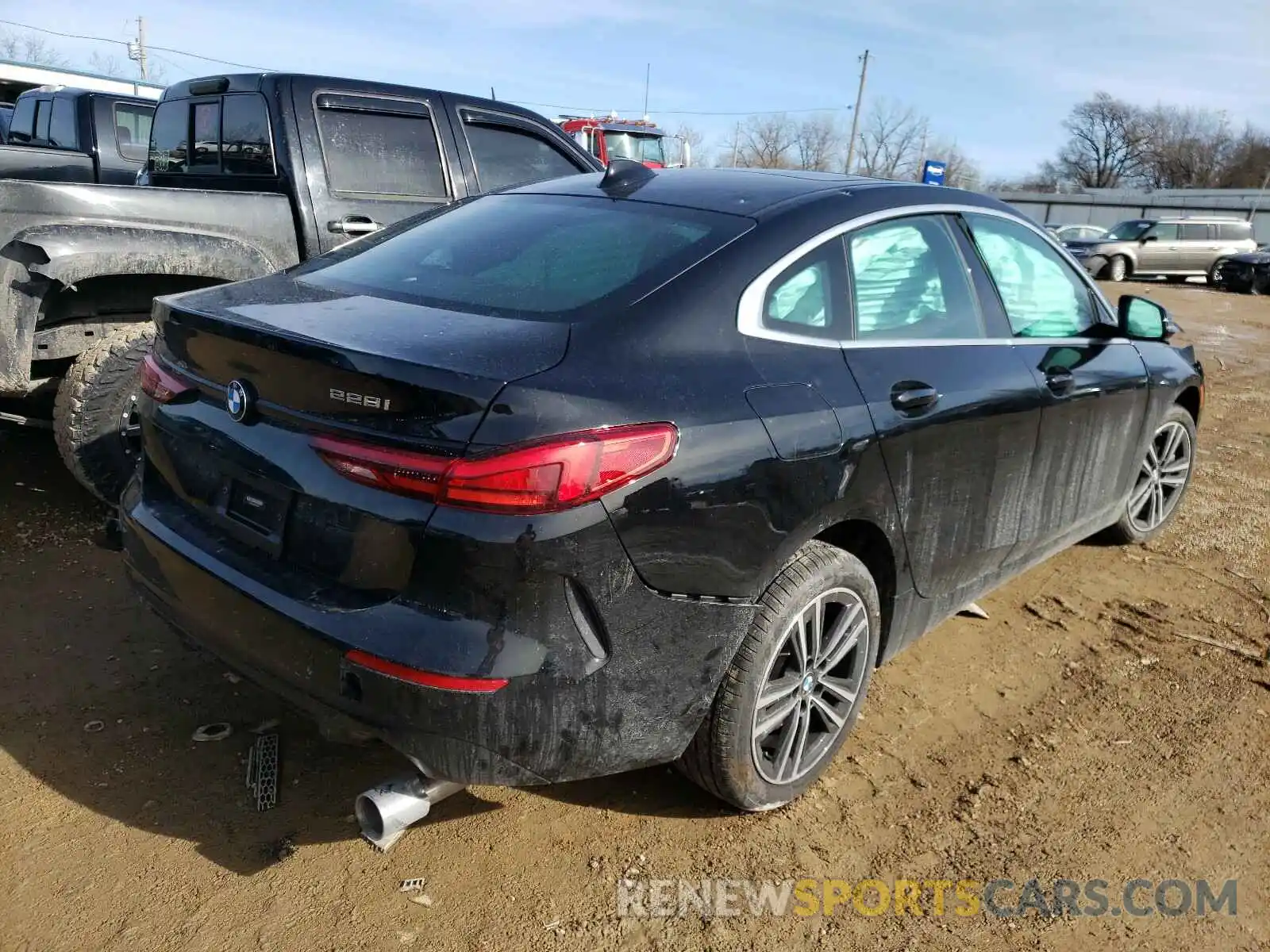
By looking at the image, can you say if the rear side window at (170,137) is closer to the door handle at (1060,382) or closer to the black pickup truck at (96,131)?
the black pickup truck at (96,131)

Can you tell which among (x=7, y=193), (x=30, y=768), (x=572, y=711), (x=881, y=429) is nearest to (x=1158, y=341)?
(x=881, y=429)

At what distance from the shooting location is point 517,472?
1981 mm

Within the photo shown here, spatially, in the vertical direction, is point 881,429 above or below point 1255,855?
above

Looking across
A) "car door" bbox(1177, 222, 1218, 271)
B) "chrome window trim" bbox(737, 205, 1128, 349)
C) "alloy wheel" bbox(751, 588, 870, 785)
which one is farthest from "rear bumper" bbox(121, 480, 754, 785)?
"car door" bbox(1177, 222, 1218, 271)

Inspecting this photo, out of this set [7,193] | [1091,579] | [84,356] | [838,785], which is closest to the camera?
[838,785]

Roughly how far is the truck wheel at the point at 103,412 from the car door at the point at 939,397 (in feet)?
10.2

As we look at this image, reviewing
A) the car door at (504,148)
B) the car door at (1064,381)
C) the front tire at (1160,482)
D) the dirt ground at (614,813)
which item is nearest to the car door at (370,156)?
the car door at (504,148)

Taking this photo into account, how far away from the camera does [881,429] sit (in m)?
2.67

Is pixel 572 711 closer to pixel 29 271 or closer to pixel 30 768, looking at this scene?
pixel 30 768

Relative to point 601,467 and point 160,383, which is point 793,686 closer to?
point 601,467

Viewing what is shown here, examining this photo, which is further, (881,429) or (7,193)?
(7,193)

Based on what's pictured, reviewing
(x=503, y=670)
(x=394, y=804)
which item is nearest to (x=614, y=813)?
(x=394, y=804)

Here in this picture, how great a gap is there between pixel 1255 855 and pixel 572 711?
201 centimetres

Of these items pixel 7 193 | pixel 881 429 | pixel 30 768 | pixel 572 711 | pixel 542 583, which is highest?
pixel 7 193
